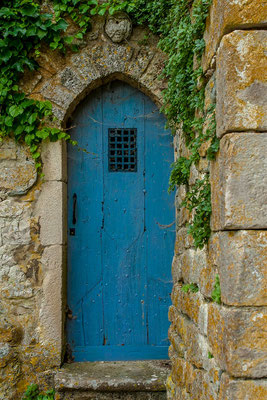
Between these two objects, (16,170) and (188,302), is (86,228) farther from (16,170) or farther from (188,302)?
(188,302)

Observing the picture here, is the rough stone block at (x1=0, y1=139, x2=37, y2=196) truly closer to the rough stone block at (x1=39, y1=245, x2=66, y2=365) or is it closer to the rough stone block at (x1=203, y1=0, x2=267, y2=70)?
the rough stone block at (x1=39, y1=245, x2=66, y2=365)

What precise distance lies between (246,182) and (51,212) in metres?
1.91

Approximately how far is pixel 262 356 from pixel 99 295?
1.94 meters

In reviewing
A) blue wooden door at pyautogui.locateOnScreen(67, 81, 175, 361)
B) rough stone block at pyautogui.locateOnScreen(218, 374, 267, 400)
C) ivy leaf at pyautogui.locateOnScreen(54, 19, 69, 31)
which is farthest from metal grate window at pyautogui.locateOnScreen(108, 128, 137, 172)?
rough stone block at pyautogui.locateOnScreen(218, 374, 267, 400)

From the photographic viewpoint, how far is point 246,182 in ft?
5.09

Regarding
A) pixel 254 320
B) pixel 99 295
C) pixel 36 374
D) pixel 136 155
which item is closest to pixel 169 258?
pixel 99 295

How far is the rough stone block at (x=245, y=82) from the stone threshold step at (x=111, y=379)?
6.81 ft

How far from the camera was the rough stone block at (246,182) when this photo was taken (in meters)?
1.54

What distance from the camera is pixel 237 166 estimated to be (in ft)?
5.08

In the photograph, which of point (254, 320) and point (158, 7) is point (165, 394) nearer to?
point (254, 320)

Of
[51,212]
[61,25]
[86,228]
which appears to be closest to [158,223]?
[86,228]

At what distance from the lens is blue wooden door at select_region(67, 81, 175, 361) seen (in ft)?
10.7

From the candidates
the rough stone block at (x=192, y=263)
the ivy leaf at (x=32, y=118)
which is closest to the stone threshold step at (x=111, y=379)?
the rough stone block at (x=192, y=263)

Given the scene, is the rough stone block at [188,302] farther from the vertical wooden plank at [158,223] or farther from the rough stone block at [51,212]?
the rough stone block at [51,212]
